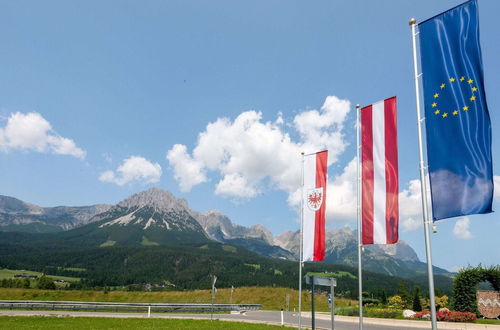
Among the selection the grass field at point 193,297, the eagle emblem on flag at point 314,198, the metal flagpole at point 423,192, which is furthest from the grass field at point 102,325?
the grass field at point 193,297

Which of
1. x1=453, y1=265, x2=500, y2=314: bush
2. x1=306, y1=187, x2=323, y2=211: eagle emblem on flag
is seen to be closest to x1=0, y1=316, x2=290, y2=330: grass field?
x1=306, y1=187, x2=323, y2=211: eagle emblem on flag

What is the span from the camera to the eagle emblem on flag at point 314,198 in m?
20.9

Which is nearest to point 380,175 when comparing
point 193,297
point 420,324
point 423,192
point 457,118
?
point 423,192

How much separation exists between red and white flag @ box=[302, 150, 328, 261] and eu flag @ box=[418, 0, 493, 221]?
9309 millimetres

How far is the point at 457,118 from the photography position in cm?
1157

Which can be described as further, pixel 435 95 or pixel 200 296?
pixel 200 296

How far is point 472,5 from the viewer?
11.6 m

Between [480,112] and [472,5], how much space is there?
3389 mm

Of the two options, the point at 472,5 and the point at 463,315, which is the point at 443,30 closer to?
the point at 472,5

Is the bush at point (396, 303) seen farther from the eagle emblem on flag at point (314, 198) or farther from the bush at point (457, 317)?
the eagle emblem on flag at point (314, 198)

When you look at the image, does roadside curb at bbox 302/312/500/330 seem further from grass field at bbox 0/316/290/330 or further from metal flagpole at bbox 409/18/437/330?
metal flagpole at bbox 409/18/437/330

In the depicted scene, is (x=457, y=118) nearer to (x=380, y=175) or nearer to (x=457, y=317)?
(x=380, y=175)

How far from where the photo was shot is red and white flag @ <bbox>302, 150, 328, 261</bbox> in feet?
66.9

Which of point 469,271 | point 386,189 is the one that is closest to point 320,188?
point 386,189
